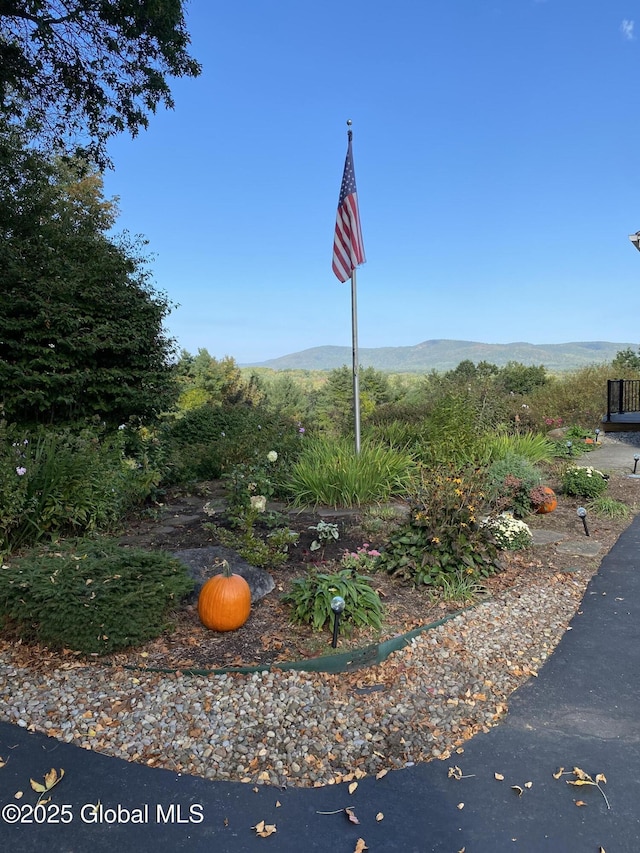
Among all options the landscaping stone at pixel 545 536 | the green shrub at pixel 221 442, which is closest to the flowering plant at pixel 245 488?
the green shrub at pixel 221 442

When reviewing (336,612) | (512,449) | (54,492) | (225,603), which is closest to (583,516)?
(512,449)

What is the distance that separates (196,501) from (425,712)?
3.74m

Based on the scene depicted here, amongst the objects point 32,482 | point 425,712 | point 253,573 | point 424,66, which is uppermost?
point 424,66

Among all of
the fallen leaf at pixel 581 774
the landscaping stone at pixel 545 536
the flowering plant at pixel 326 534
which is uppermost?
the flowering plant at pixel 326 534

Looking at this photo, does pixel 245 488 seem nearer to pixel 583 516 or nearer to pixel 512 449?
pixel 583 516

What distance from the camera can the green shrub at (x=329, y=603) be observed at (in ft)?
8.79

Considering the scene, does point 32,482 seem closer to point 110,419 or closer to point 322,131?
point 110,419

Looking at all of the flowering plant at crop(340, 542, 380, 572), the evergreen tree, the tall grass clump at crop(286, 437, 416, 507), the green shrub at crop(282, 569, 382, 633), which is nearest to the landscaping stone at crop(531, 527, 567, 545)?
the tall grass clump at crop(286, 437, 416, 507)

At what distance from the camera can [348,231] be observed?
19.5 ft

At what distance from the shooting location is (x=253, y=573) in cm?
315

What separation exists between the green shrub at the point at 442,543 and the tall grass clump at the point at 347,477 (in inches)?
47.3

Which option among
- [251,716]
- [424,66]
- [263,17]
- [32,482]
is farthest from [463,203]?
[251,716]

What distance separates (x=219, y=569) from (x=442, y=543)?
55.2 inches

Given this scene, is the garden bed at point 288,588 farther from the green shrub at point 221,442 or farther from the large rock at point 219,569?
the green shrub at point 221,442
